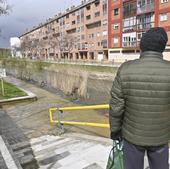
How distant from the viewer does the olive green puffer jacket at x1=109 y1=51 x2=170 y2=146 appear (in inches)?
81.0

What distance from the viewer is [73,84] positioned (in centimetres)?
2178

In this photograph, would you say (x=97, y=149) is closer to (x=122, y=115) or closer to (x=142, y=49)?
(x=122, y=115)

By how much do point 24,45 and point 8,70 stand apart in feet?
128

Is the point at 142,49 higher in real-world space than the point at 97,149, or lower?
higher

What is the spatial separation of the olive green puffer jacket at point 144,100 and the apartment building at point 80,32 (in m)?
43.1

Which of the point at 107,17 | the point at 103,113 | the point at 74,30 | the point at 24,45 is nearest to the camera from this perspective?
the point at 103,113

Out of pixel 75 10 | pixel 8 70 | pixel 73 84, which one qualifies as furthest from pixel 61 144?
pixel 75 10

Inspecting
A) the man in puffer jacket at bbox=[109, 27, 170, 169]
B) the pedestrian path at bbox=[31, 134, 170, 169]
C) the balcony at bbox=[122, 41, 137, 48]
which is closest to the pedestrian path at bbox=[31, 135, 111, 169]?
the pedestrian path at bbox=[31, 134, 170, 169]

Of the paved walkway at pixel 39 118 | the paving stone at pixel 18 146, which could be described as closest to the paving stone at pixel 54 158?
the paving stone at pixel 18 146

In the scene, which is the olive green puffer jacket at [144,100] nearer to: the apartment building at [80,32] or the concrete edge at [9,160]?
the concrete edge at [9,160]

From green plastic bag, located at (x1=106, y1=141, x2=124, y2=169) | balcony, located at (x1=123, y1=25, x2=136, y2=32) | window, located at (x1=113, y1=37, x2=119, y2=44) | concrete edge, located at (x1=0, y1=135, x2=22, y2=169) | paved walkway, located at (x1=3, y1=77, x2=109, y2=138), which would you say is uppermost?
balcony, located at (x1=123, y1=25, x2=136, y2=32)

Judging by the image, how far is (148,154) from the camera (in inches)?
92.7

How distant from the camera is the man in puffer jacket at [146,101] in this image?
206 cm

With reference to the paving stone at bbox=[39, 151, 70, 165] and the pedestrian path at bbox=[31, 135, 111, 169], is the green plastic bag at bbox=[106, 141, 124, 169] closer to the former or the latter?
the pedestrian path at bbox=[31, 135, 111, 169]
